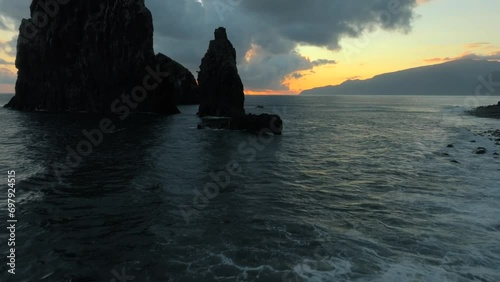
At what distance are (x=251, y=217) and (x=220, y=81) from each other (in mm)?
69800

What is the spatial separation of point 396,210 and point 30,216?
22160mm

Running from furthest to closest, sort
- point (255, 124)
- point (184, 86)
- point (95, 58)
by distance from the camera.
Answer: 1. point (184, 86)
2. point (95, 58)
3. point (255, 124)

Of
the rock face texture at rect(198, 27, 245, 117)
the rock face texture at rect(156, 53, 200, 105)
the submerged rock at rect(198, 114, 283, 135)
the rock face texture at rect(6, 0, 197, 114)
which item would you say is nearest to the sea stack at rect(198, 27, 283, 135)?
the rock face texture at rect(198, 27, 245, 117)

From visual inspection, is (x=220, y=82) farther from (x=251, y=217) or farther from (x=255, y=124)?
(x=251, y=217)

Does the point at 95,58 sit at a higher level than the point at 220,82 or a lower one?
higher

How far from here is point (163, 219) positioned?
744 inches

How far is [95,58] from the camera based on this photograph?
3895 inches

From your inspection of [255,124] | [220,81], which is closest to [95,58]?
[220,81]

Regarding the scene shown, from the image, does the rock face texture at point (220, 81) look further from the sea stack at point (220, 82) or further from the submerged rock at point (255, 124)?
the submerged rock at point (255, 124)

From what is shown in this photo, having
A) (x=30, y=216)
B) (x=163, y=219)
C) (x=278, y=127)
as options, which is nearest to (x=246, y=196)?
(x=163, y=219)

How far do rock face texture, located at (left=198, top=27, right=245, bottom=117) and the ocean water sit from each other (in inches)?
1944

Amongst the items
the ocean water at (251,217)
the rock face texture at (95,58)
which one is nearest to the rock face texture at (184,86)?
the rock face texture at (95,58)

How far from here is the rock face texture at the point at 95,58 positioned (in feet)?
321

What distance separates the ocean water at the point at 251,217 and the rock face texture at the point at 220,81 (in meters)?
49.4
